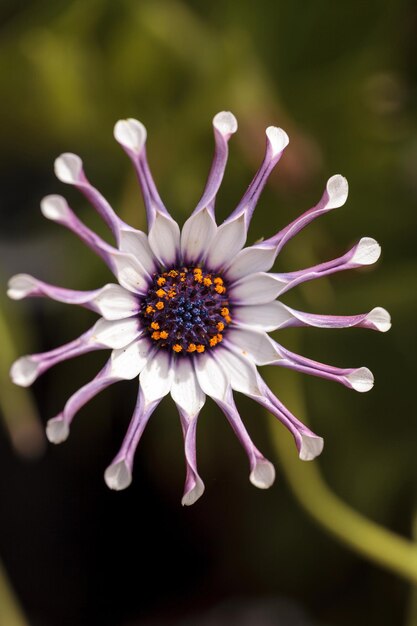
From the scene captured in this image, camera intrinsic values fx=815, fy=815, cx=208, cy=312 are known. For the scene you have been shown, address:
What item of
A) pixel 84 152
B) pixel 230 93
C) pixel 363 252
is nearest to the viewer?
pixel 363 252

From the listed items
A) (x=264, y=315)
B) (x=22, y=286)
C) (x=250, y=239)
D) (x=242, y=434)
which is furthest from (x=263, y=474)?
(x=250, y=239)

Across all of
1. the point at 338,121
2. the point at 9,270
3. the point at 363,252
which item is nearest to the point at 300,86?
the point at 338,121

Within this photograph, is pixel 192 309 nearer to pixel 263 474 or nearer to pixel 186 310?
pixel 186 310

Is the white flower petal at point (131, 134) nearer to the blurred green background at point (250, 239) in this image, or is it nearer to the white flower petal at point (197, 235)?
the white flower petal at point (197, 235)

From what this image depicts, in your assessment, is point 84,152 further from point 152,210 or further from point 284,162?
point 152,210

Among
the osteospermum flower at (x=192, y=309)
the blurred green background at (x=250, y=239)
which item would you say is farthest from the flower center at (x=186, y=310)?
the blurred green background at (x=250, y=239)

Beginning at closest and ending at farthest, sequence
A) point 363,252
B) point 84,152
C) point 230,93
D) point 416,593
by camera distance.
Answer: point 363,252, point 416,593, point 230,93, point 84,152

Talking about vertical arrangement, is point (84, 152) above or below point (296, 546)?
above
